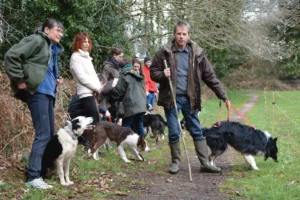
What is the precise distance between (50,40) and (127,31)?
39.0ft

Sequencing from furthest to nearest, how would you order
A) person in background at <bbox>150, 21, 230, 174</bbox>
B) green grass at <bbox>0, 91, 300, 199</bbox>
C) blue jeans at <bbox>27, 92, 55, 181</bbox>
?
1. person in background at <bbox>150, 21, 230, 174</bbox>
2. blue jeans at <bbox>27, 92, 55, 181</bbox>
3. green grass at <bbox>0, 91, 300, 199</bbox>

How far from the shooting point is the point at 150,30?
17797 millimetres

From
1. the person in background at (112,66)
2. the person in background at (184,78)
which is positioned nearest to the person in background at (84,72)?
the person in background at (184,78)

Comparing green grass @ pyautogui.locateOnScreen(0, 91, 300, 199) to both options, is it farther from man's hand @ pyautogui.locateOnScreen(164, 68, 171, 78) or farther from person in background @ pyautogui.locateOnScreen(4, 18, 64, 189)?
man's hand @ pyautogui.locateOnScreen(164, 68, 171, 78)

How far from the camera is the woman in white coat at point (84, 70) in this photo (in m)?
6.79

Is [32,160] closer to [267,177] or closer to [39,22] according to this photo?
[267,177]

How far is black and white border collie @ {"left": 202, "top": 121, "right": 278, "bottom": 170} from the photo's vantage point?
660cm

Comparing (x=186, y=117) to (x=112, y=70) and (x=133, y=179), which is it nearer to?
(x=133, y=179)

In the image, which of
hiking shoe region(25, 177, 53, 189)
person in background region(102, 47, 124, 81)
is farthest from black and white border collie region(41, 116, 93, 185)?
person in background region(102, 47, 124, 81)

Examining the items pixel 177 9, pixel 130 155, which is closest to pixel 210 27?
pixel 177 9

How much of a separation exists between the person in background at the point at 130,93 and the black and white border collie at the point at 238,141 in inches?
69.0

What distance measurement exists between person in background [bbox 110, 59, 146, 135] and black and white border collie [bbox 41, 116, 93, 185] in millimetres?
2534

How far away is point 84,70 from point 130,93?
142 cm

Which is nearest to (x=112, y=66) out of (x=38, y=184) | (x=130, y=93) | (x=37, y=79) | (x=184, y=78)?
(x=130, y=93)
